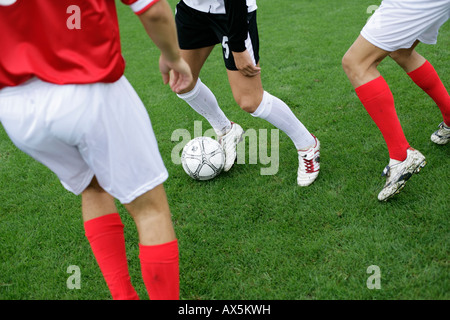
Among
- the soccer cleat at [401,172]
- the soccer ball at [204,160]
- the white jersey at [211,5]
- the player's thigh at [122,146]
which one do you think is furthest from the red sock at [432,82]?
the player's thigh at [122,146]

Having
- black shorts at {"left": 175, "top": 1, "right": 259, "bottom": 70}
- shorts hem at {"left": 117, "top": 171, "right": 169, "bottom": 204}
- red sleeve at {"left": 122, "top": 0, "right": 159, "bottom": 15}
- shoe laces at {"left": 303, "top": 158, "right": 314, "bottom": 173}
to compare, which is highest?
red sleeve at {"left": 122, "top": 0, "right": 159, "bottom": 15}

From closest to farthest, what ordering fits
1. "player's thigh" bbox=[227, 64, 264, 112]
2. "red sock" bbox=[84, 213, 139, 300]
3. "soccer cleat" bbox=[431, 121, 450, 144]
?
"red sock" bbox=[84, 213, 139, 300]
"player's thigh" bbox=[227, 64, 264, 112]
"soccer cleat" bbox=[431, 121, 450, 144]

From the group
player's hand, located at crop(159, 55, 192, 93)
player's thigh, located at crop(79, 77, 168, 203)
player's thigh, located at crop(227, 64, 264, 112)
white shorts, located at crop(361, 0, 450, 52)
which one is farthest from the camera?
player's thigh, located at crop(227, 64, 264, 112)

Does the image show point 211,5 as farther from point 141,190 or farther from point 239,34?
point 141,190

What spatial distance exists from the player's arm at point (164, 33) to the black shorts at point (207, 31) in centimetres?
98

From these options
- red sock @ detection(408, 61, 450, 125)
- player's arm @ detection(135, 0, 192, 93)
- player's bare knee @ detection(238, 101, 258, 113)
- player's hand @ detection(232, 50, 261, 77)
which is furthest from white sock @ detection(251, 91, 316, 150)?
player's arm @ detection(135, 0, 192, 93)

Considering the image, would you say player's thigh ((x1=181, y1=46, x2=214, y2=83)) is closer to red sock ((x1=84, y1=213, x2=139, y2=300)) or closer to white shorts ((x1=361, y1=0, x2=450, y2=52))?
white shorts ((x1=361, y1=0, x2=450, y2=52))

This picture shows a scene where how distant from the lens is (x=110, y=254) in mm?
1891

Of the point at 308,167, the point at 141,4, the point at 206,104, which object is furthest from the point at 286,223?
the point at 141,4

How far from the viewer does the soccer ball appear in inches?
124

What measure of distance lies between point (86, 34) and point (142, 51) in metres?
6.17

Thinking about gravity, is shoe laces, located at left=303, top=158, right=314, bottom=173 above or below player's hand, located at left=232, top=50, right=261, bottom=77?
below

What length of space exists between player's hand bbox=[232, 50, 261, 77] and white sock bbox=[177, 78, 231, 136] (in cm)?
57

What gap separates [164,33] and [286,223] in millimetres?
1515
